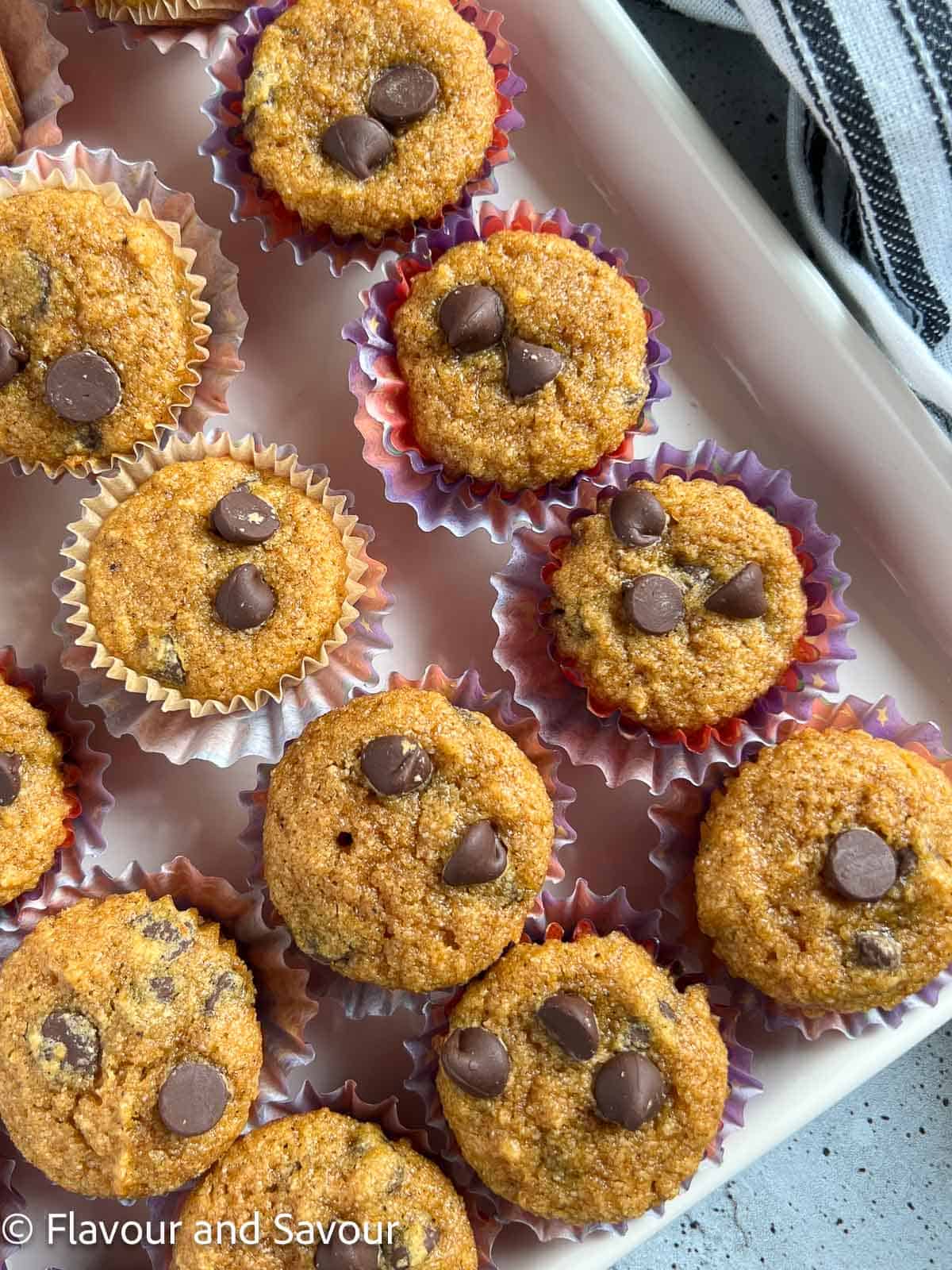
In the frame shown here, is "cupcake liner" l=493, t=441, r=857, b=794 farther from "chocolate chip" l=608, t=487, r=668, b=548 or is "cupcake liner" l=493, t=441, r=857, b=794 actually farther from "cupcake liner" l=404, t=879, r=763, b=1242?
"cupcake liner" l=404, t=879, r=763, b=1242

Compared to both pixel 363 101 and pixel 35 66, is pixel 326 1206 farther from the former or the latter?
pixel 35 66

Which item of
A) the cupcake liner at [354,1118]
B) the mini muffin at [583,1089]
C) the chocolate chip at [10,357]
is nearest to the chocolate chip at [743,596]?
the mini muffin at [583,1089]

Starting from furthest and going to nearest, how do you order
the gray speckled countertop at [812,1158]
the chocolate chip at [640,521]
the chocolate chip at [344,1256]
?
1. the gray speckled countertop at [812,1158]
2. the chocolate chip at [640,521]
3. the chocolate chip at [344,1256]

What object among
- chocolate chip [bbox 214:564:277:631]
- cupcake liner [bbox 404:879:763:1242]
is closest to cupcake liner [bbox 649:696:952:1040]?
cupcake liner [bbox 404:879:763:1242]

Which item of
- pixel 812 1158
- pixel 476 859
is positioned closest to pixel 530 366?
pixel 476 859

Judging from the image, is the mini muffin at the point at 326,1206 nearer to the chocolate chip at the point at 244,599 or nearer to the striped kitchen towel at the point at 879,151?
the chocolate chip at the point at 244,599

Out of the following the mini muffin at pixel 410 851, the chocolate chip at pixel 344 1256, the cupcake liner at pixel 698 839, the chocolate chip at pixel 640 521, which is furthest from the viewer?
the cupcake liner at pixel 698 839
